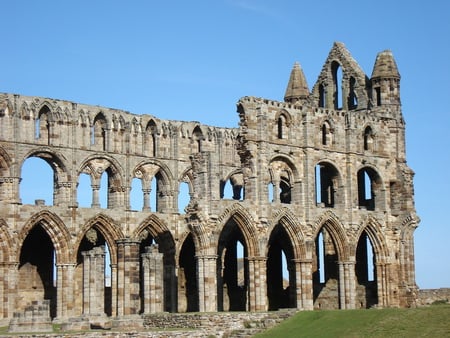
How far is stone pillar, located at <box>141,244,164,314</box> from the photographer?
50.6 m

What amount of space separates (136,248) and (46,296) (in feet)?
16.6

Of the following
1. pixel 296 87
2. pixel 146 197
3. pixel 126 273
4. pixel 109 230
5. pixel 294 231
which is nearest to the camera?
pixel 294 231

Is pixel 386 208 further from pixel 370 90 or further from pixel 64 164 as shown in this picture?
pixel 64 164

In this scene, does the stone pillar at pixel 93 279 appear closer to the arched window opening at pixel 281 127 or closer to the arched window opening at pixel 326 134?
the arched window opening at pixel 281 127

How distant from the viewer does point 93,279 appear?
48250 mm

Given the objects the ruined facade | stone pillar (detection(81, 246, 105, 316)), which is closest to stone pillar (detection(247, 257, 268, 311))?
the ruined facade

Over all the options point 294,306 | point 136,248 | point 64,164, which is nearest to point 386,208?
point 294,306

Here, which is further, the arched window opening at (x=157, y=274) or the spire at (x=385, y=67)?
the spire at (x=385, y=67)

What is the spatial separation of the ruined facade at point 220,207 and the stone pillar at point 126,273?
7 centimetres

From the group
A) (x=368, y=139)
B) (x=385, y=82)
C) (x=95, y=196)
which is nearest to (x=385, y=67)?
(x=385, y=82)

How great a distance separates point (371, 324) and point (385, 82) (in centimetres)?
2274

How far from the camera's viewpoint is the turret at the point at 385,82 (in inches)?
2327

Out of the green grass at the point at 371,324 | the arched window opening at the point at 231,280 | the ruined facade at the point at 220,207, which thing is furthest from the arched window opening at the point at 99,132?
the green grass at the point at 371,324

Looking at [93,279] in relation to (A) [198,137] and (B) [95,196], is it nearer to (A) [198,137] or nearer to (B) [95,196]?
(B) [95,196]
